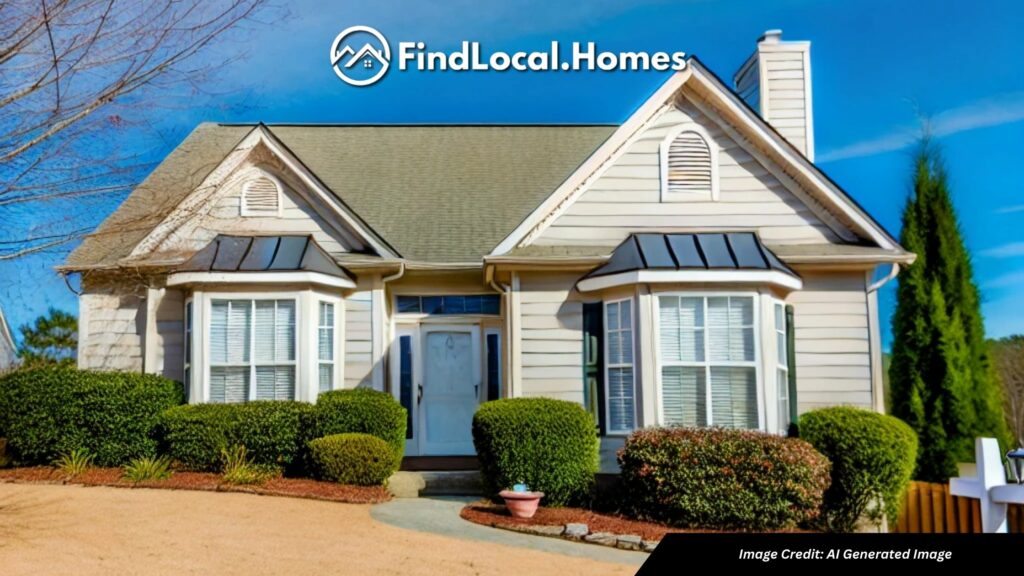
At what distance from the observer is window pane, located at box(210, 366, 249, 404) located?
44.0 ft

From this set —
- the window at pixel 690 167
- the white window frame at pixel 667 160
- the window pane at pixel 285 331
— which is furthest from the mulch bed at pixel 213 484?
the window at pixel 690 167

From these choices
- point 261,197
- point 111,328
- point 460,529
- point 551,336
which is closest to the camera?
point 460,529

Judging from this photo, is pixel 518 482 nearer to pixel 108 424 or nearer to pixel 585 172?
pixel 585 172

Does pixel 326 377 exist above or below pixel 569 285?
below

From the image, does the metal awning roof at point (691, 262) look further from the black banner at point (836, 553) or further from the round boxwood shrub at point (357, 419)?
the black banner at point (836, 553)

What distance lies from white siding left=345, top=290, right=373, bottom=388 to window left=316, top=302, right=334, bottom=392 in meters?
0.33

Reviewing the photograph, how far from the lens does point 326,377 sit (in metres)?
13.9

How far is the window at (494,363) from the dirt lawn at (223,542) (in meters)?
4.73

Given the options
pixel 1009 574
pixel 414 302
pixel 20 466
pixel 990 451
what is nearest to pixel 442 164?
pixel 414 302

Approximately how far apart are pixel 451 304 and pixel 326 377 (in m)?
2.55

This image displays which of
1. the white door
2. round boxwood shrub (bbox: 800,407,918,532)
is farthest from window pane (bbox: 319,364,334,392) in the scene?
round boxwood shrub (bbox: 800,407,918,532)

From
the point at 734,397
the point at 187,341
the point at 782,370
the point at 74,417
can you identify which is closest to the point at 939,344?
the point at 782,370

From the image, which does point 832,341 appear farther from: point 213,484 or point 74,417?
point 74,417

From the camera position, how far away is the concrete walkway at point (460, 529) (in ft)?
30.2
